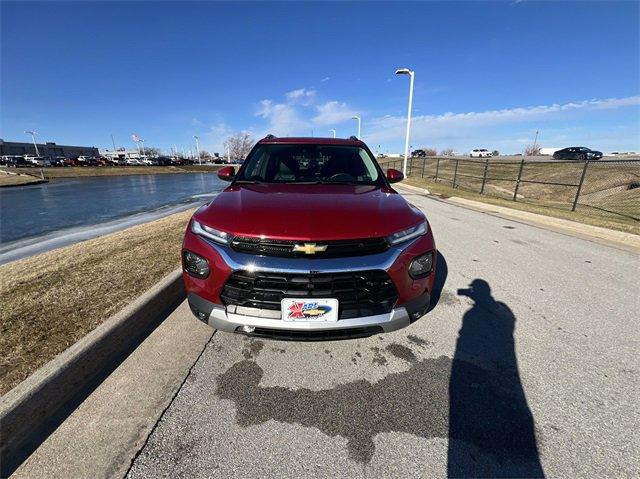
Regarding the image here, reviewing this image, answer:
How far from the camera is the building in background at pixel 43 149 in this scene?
287 feet

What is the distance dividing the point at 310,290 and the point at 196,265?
2.85 ft

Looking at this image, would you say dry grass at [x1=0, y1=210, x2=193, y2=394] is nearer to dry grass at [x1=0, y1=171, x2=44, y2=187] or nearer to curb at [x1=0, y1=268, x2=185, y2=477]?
curb at [x1=0, y1=268, x2=185, y2=477]

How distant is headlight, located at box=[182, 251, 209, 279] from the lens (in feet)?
7.02

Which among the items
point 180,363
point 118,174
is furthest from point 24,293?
point 118,174

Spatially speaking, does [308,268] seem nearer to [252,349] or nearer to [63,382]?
[252,349]

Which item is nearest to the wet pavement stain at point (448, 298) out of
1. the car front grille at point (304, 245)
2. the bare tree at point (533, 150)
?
the car front grille at point (304, 245)

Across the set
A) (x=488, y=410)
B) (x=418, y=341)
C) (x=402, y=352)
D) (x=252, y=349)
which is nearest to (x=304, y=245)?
(x=252, y=349)

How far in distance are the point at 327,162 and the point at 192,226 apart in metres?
1.87

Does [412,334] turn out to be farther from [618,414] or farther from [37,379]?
[37,379]

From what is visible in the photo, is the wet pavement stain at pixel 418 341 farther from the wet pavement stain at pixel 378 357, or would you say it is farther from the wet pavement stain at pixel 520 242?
the wet pavement stain at pixel 520 242

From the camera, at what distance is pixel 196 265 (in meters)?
2.20

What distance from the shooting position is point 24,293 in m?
3.40

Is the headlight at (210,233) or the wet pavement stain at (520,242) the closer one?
the headlight at (210,233)

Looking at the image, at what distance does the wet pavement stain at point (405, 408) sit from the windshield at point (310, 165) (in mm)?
1987
